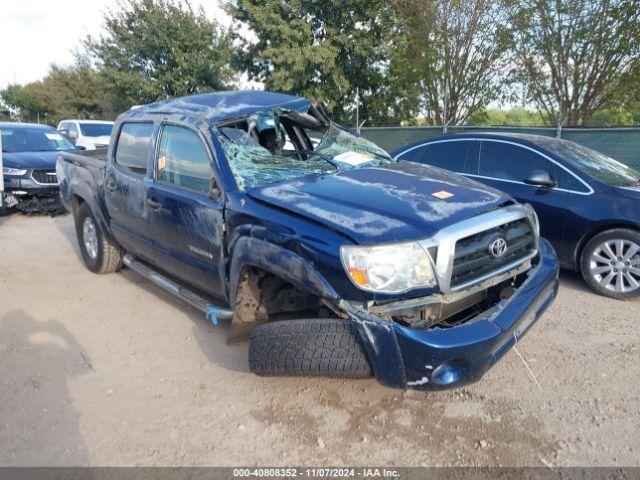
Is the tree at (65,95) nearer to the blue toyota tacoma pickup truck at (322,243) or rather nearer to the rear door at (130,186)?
the rear door at (130,186)

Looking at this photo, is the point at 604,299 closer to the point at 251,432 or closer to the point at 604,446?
the point at 604,446

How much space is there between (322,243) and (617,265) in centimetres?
348

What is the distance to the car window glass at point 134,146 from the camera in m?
4.29

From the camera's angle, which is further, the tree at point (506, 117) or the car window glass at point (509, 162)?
the tree at point (506, 117)

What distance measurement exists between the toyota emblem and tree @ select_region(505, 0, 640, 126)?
28.1 ft

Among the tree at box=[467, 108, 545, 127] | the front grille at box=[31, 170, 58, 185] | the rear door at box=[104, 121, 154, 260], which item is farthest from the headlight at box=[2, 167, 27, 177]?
the tree at box=[467, 108, 545, 127]

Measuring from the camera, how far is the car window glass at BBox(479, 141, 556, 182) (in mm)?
5301

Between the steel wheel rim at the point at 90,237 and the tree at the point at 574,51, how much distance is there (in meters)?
9.17

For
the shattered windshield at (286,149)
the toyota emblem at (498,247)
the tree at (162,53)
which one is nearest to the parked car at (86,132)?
the tree at (162,53)

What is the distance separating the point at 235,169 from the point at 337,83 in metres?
13.1

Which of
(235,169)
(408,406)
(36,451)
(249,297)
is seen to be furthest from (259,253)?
(36,451)

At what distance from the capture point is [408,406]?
3.02 metres

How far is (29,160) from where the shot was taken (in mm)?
9039

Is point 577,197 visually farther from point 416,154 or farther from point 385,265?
point 385,265
